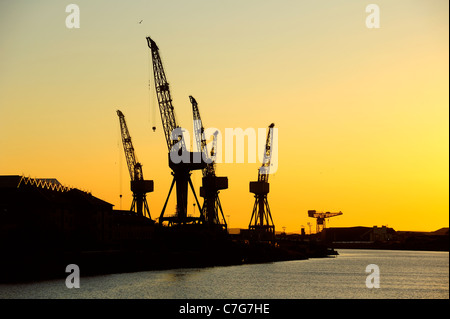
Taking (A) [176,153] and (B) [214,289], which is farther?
(A) [176,153]

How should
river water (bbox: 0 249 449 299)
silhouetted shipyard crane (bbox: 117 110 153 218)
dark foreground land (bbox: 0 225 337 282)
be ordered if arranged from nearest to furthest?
1. river water (bbox: 0 249 449 299)
2. dark foreground land (bbox: 0 225 337 282)
3. silhouetted shipyard crane (bbox: 117 110 153 218)

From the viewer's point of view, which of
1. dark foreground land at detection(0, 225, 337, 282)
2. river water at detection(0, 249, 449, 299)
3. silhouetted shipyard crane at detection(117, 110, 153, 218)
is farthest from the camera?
silhouetted shipyard crane at detection(117, 110, 153, 218)

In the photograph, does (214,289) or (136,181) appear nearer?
(214,289)

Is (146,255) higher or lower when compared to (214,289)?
higher

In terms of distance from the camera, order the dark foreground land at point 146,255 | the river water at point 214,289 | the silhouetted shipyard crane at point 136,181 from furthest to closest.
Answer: the silhouetted shipyard crane at point 136,181 < the dark foreground land at point 146,255 < the river water at point 214,289

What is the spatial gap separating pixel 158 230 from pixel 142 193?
34054mm

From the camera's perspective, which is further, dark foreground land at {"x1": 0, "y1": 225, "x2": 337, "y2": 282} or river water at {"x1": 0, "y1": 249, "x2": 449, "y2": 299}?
dark foreground land at {"x1": 0, "y1": 225, "x2": 337, "y2": 282}

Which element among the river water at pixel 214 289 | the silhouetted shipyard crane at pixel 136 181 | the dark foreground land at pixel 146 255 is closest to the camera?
the river water at pixel 214 289

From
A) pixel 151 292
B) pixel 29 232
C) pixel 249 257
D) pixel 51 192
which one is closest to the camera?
pixel 151 292

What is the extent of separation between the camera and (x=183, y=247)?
13212cm

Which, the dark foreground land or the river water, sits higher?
the dark foreground land
